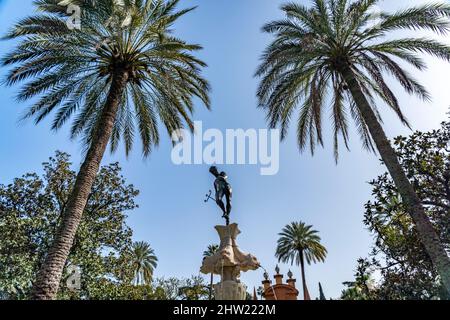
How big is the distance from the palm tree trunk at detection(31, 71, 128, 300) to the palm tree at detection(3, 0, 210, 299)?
0.03 meters

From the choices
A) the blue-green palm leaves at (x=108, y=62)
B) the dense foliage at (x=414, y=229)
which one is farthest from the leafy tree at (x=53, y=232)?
the dense foliage at (x=414, y=229)

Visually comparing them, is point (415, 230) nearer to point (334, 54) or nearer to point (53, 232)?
point (334, 54)

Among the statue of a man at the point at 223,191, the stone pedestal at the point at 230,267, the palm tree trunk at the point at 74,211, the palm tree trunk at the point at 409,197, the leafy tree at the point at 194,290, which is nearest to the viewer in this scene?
the palm tree trunk at the point at 74,211

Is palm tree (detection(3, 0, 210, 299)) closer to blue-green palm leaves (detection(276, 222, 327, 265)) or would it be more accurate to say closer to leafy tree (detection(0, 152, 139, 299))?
leafy tree (detection(0, 152, 139, 299))

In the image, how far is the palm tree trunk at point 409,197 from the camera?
318 inches

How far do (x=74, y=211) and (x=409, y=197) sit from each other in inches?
339

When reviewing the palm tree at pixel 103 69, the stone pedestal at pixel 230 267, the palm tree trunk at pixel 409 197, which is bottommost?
the stone pedestal at pixel 230 267

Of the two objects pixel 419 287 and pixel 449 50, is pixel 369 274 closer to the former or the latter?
pixel 419 287

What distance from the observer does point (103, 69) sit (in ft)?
37.4

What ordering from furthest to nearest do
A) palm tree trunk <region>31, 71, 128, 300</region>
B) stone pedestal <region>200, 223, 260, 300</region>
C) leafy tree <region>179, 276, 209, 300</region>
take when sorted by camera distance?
leafy tree <region>179, 276, 209, 300</region> < stone pedestal <region>200, 223, 260, 300</region> < palm tree trunk <region>31, 71, 128, 300</region>

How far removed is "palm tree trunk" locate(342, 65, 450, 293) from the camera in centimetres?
807

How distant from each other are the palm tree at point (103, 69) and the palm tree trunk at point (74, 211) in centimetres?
3

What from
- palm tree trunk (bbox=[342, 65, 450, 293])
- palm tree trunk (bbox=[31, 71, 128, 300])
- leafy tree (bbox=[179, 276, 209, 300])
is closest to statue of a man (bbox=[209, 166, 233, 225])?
palm tree trunk (bbox=[31, 71, 128, 300])

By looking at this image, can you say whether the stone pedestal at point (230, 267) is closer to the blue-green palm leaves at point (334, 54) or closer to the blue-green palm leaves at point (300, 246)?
the blue-green palm leaves at point (334, 54)
